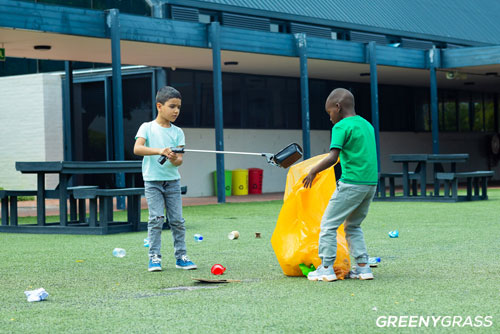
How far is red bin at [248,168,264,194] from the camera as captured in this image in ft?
70.9

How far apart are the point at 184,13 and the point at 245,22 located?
2.12 m

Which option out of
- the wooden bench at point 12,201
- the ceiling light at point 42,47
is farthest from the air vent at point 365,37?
the wooden bench at point 12,201

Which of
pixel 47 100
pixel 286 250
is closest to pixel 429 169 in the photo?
pixel 47 100

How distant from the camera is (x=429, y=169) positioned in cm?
2808

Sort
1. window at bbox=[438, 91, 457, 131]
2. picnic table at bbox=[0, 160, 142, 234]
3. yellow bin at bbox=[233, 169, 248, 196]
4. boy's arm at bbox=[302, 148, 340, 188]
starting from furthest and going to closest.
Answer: window at bbox=[438, 91, 457, 131], yellow bin at bbox=[233, 169, 248, 196], picnic table at bbox=[0, 160, 142, 234], boy's arm at bbox=[302, 148, 340, 188]

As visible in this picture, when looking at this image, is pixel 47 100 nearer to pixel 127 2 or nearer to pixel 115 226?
pixel 127 2

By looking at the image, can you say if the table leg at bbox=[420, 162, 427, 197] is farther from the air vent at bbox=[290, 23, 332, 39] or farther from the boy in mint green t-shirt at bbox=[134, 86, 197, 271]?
the boy in mint green t-shirt at bbox=[134, 86, 197, 271]

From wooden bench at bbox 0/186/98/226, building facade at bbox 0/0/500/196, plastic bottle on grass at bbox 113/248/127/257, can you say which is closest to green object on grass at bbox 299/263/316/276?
plastic bottle on grass at bbox 113/248/127/257

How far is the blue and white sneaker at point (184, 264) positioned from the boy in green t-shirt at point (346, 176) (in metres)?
1.20

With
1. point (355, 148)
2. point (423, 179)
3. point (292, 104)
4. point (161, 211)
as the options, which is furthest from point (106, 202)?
point (292, 104)

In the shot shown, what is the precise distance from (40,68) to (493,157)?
1715 centimetres

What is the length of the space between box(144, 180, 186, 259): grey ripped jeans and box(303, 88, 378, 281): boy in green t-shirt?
1.35 meters

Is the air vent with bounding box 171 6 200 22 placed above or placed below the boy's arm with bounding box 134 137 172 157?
above

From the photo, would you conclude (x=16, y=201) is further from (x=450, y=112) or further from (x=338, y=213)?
(x=450, y=112)
